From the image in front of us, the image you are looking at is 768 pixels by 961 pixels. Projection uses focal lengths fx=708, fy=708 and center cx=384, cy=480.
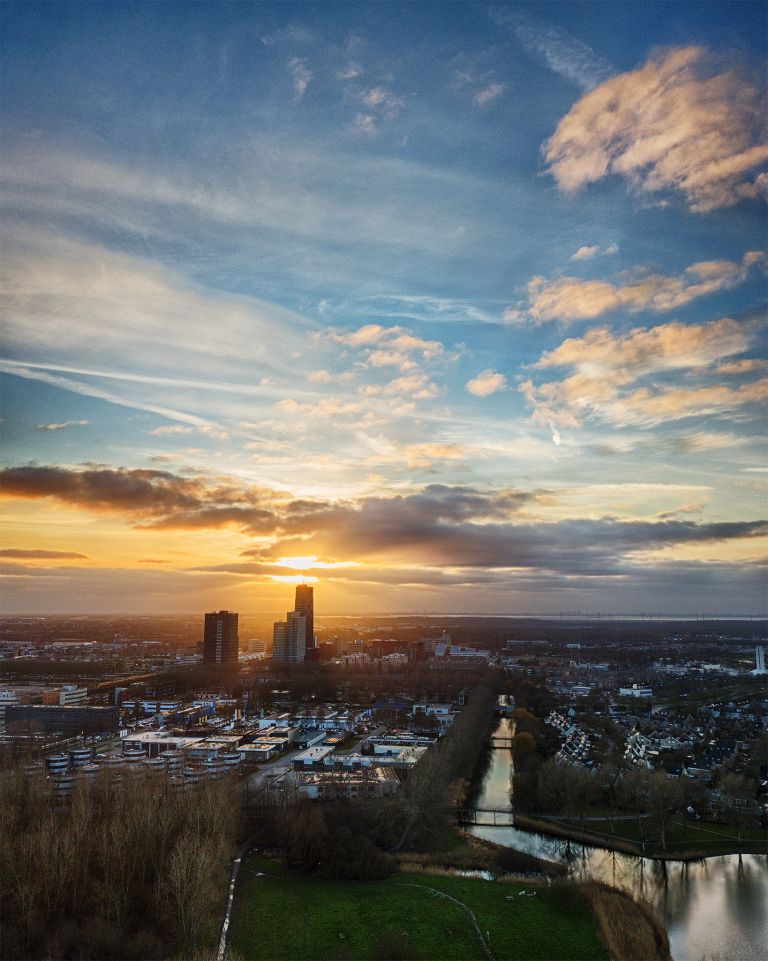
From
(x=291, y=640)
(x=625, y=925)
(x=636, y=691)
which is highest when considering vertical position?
(x=625, y=925)

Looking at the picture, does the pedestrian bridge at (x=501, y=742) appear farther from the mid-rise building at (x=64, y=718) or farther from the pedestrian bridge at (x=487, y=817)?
the mid-rise building at (x=64, y=718)

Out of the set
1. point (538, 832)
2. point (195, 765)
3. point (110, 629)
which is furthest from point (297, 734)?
point (110, 629)

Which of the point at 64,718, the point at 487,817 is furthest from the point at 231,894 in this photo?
the point at 64,718

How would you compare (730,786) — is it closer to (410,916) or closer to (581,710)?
(410,916)

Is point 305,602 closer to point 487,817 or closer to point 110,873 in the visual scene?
point 487,817

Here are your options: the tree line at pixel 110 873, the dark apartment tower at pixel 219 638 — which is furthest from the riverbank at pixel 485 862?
the dark apartment tower at pixel 219 638

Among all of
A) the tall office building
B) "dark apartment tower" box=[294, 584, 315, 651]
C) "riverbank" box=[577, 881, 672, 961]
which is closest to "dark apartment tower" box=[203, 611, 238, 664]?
the tall office building
